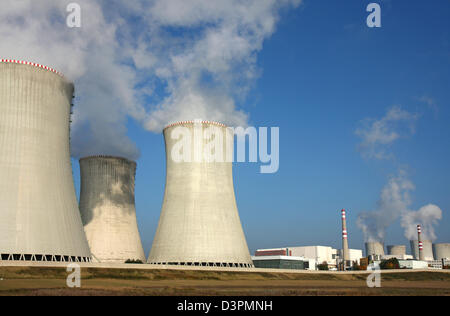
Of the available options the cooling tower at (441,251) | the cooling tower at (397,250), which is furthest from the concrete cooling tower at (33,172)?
the cooling tower at (397,250)

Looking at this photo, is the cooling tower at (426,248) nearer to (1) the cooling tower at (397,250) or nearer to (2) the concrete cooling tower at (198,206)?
(1) the cooling tower at (397,250)

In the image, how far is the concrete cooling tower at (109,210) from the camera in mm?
40969

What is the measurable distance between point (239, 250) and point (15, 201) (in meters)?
18.0

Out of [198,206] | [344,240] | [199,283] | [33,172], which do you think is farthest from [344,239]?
[33,172]

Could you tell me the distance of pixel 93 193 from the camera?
41.8 metres

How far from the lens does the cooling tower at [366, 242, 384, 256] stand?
332ft

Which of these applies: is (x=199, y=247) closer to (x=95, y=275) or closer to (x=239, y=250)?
(x=239, y=250)

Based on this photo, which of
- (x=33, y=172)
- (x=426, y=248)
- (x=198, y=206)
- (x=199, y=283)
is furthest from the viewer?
(x=426, y=248)

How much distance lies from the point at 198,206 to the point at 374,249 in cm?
7622

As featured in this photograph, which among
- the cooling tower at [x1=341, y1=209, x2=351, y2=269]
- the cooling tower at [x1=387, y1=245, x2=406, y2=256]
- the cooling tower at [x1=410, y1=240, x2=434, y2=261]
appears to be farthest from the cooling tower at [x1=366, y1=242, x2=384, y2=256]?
the cooling tower at [x1=341, y1=209, x2=351, y2=269]

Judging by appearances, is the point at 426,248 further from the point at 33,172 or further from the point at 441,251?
the point at 33,172

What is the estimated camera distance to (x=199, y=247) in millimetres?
35656
